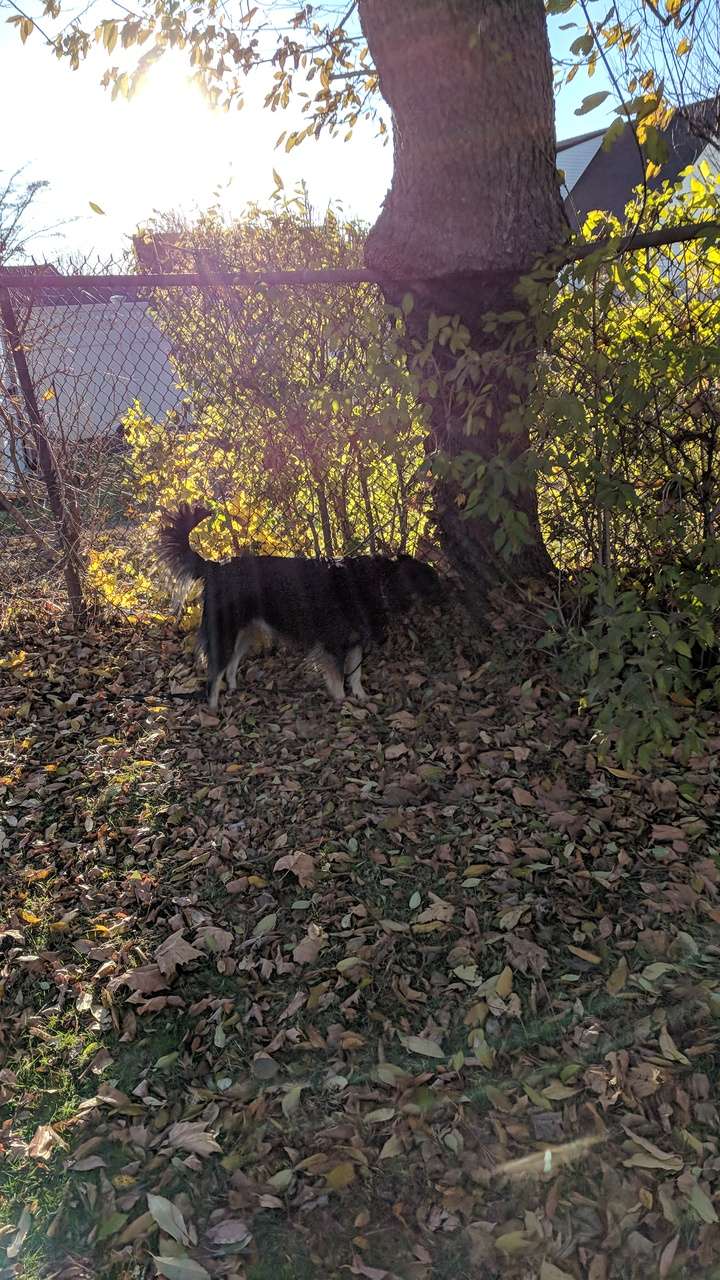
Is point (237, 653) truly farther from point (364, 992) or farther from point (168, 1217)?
point (168, 1217)

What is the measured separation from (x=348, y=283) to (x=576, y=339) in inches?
53.0

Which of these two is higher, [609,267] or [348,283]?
[348,283]

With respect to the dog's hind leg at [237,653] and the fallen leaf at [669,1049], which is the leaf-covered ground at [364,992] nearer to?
the fallen leaf at [669,1049]

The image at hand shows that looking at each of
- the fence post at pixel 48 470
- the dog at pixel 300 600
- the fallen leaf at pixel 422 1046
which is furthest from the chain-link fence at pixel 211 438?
the fallen leaf at pixel 422 1046

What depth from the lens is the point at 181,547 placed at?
4.41 meters

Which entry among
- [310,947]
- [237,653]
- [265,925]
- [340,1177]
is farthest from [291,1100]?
[237,653]

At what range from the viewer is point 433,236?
3.79 meters

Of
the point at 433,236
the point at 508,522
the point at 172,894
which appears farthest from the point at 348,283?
the point at 172,894

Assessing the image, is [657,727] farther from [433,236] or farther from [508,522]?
[433,236]

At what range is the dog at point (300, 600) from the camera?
14.1 ft

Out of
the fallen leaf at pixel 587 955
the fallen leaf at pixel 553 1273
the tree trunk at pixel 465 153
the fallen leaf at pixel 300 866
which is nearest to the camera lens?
the fallen leaf at pixel 553 1273

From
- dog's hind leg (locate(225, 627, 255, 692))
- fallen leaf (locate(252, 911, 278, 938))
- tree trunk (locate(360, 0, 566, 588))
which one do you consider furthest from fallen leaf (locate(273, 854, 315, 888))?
tree trunk (locate(360, 0, 566, 588))

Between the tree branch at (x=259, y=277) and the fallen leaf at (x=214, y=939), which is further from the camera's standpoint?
the tree branch at (x=259, y=277)

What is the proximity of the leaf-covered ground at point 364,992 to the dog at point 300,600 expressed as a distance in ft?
0.89
